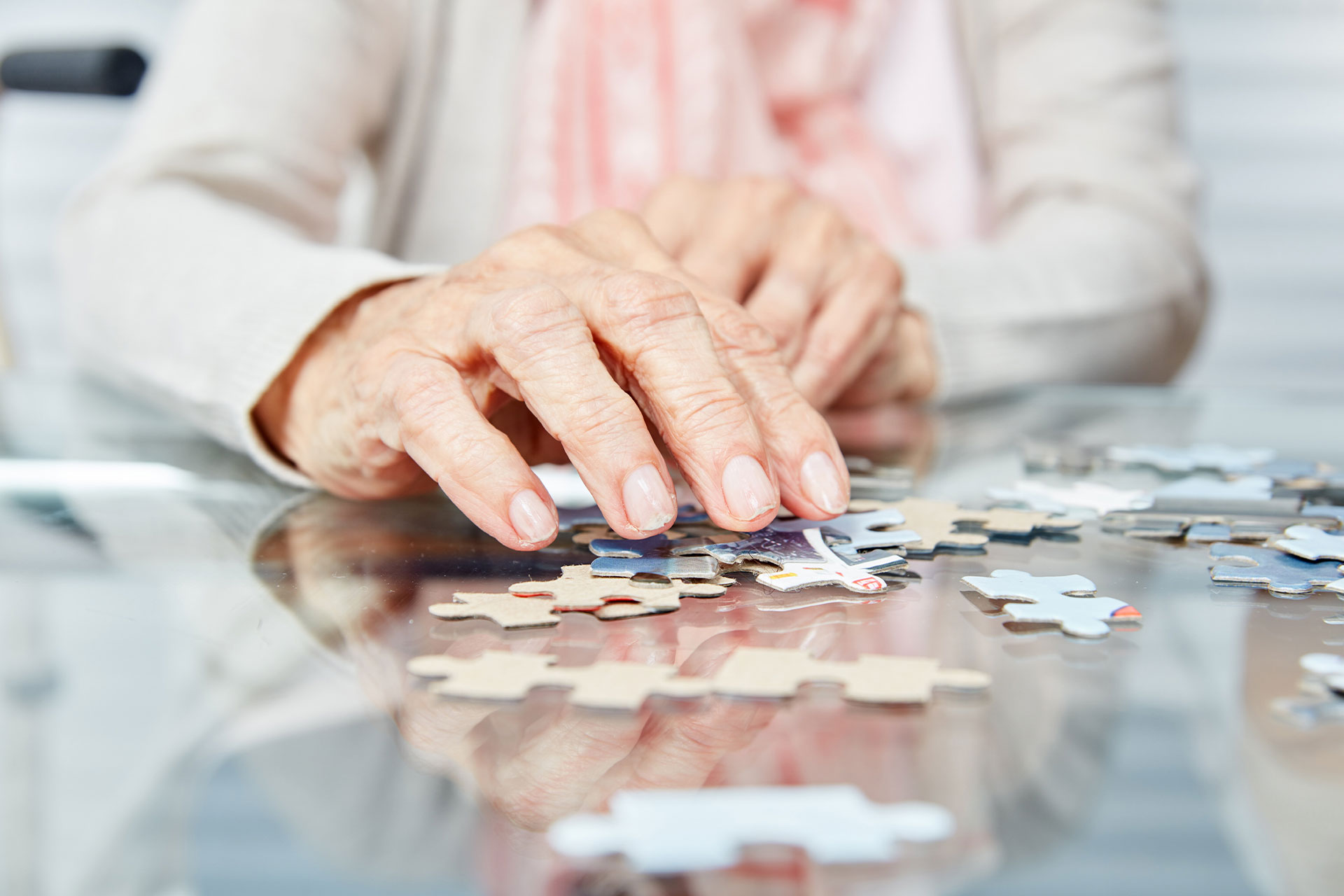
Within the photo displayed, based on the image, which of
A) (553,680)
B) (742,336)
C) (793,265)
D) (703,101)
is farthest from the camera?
(703,101)

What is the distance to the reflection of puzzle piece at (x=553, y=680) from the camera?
45 cm

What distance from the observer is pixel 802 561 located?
0.65 metres

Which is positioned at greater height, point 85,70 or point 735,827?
point 85,70

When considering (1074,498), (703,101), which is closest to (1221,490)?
(1074,498)

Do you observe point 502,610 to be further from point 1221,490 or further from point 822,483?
point 1221,490

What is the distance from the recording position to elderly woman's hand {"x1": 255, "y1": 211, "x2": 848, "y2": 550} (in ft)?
2.19

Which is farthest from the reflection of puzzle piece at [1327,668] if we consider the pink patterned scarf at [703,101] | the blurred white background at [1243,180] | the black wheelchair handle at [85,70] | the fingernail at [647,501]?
the blurred white background at [1243,180]

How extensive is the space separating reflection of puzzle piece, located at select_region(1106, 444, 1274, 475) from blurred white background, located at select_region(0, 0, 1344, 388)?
9.40 feet

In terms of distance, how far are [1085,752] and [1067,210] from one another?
1444 millimetres

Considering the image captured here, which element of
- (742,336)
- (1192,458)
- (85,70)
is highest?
(85,70)

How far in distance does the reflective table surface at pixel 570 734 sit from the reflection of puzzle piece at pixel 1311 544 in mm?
52

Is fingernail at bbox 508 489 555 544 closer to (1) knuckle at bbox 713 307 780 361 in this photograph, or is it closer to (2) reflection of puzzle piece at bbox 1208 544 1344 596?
(1) knuckle at bbox 713 307 780 361

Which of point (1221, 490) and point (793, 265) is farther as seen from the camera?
point (793, 265)

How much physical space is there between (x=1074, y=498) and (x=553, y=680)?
0.51 meters
